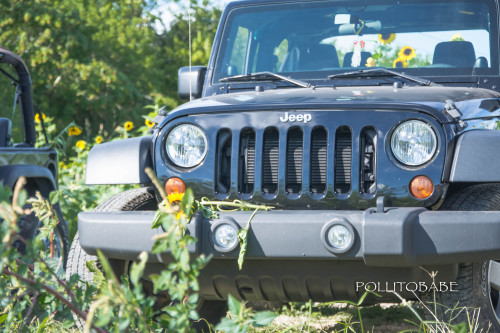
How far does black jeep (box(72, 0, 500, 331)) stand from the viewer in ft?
9.12

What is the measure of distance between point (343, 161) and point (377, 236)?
48cm

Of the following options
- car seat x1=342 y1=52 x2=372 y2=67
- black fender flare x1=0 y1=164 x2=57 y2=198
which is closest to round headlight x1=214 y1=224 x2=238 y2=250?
car seat x1=342 y1=52 x2=372 y2=67

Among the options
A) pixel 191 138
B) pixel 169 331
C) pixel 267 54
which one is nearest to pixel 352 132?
pixel 191 138

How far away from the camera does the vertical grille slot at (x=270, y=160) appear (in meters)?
3.18

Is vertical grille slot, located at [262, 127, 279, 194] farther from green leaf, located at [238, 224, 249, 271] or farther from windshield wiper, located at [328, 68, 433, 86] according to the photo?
windshield wiper, located at [328, 68, 433, 86]

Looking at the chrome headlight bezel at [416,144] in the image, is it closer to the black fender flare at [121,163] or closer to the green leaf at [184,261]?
the black fender flare at [121,163]

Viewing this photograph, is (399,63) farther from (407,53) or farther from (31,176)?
(31,176)

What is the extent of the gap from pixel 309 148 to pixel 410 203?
1.58ft

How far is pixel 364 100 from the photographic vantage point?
3.15m

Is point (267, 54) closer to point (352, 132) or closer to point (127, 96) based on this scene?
point (352, 132)

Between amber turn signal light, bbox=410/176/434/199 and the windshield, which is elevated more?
the windshield

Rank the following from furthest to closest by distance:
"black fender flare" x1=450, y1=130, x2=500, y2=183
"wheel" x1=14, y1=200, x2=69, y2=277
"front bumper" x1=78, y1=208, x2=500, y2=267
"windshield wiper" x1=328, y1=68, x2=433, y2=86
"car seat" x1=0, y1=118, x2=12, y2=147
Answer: "car seat" x1=0, y1=118, x2=12, y2=147
"wheel" x1=14, y1=200, x2=69, y2=277
"windshield wiper" x1=328, y1=68, x2=433, y2=86
"black fender flare" x1=450, y1=130, x2=500, y2=183
"front bumper" x1=78, y1=208, x2=500, y2=267

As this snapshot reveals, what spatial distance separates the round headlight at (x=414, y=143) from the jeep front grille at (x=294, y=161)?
100 mm

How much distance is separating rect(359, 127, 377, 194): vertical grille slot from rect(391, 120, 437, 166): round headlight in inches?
3.5
